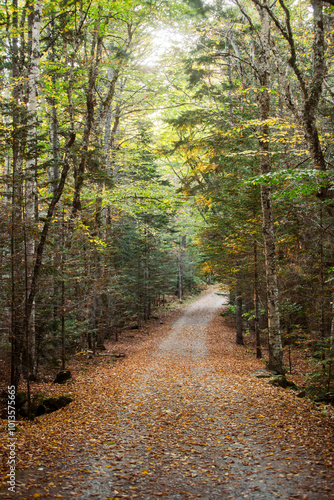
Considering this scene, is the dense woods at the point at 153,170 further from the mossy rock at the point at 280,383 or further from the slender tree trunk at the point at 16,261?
the mossy rock at the point at 280,383

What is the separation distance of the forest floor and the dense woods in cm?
129

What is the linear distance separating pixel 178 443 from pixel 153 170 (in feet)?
55.9

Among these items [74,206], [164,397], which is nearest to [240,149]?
[74,206]

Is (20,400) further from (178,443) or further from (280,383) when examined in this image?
(280,383)

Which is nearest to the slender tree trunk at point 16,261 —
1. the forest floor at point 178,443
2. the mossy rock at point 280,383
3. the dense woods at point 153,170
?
the dense woods at point 153,170

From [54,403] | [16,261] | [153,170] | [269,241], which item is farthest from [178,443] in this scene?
[153,170]

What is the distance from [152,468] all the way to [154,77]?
15.8 metres

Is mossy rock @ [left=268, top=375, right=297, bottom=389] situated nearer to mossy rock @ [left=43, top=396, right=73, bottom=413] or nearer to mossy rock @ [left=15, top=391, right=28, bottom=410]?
mossy rock @ [left=43, top=396, right=73, bottom=413]

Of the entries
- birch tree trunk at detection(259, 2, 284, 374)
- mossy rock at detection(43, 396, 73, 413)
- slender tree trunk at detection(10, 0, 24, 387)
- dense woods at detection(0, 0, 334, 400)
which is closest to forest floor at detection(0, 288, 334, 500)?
mossy rock at detection(43, 396, 73, 413)

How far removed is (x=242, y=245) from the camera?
1282 cm

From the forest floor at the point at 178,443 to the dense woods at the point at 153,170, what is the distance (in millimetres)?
1286

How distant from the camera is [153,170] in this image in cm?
2005

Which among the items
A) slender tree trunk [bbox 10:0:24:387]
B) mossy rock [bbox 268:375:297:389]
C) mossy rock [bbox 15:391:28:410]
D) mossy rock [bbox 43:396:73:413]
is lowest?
mossy rock [bbox 268:375:297:389]

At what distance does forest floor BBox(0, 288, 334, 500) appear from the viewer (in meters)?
4.03
